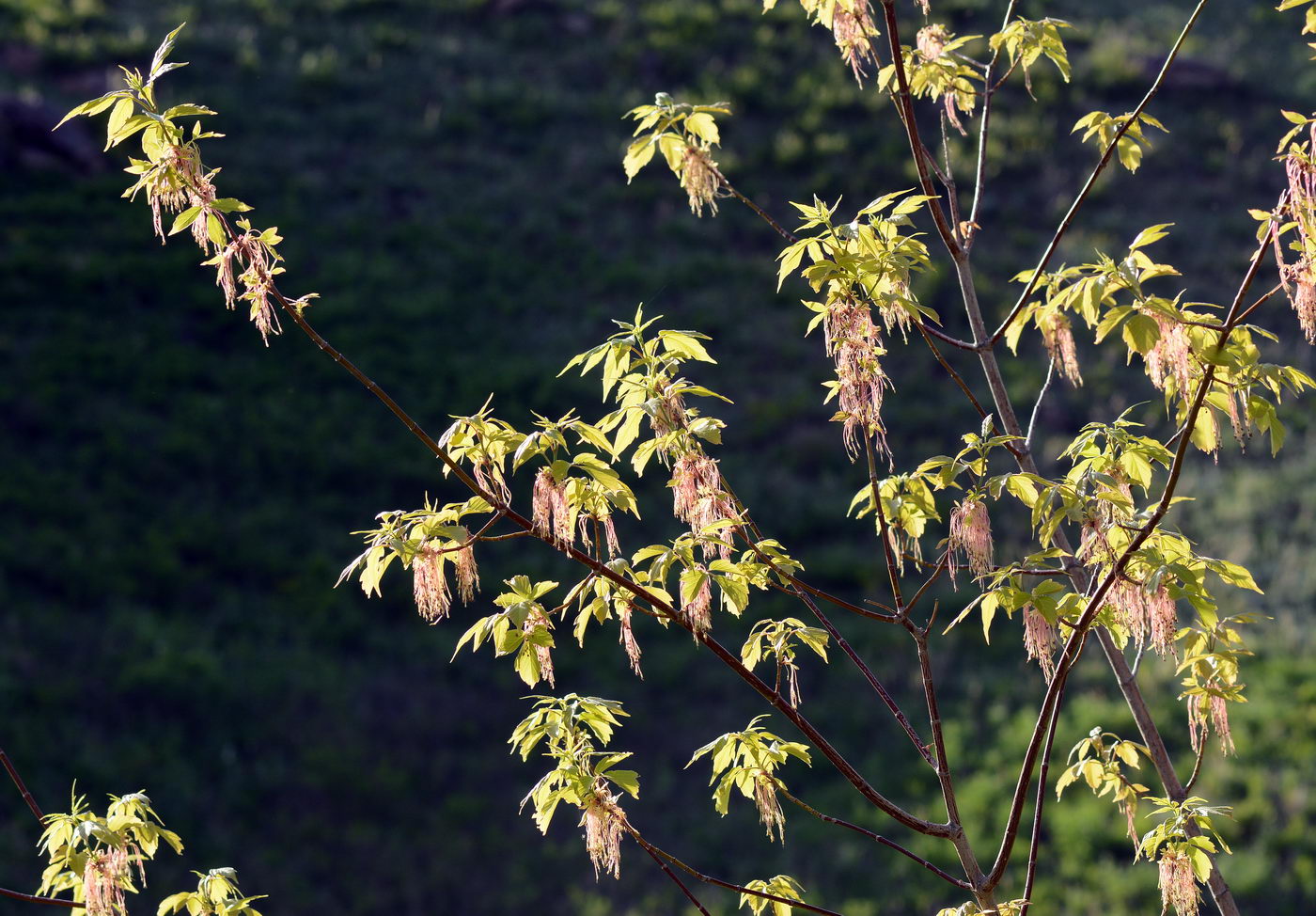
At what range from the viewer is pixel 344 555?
36.9ft

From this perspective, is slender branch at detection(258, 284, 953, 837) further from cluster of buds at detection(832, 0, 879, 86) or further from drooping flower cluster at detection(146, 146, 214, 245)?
cluster of buds at detection(832, 0, 879, 86)

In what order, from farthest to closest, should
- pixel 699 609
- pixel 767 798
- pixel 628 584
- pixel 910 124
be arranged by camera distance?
pixel 910 124 → pixel 767 798 → pixel 699 609 → pixel 628 584

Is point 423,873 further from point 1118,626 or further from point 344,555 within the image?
point 1118,626

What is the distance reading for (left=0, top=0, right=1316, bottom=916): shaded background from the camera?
28.3ft

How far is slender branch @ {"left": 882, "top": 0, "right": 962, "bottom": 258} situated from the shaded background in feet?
19.5

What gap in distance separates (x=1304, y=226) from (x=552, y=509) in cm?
165

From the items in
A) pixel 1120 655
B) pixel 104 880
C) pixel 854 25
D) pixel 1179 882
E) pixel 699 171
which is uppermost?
pixel 854 25

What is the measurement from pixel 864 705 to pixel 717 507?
24.8 ft

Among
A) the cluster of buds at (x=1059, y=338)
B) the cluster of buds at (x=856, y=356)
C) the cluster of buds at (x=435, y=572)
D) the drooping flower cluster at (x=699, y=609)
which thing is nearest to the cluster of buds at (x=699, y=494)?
the drooping flower cluster at (x=699, y=609)

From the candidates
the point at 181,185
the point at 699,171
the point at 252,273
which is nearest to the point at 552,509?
the point at 252,273

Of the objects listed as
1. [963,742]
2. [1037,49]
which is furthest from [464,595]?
[963,742]

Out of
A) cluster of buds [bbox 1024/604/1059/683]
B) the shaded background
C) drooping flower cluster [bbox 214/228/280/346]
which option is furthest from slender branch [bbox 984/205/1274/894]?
the shaded background

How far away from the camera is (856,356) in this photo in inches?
103

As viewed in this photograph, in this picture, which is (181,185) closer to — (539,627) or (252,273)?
(252,273)
